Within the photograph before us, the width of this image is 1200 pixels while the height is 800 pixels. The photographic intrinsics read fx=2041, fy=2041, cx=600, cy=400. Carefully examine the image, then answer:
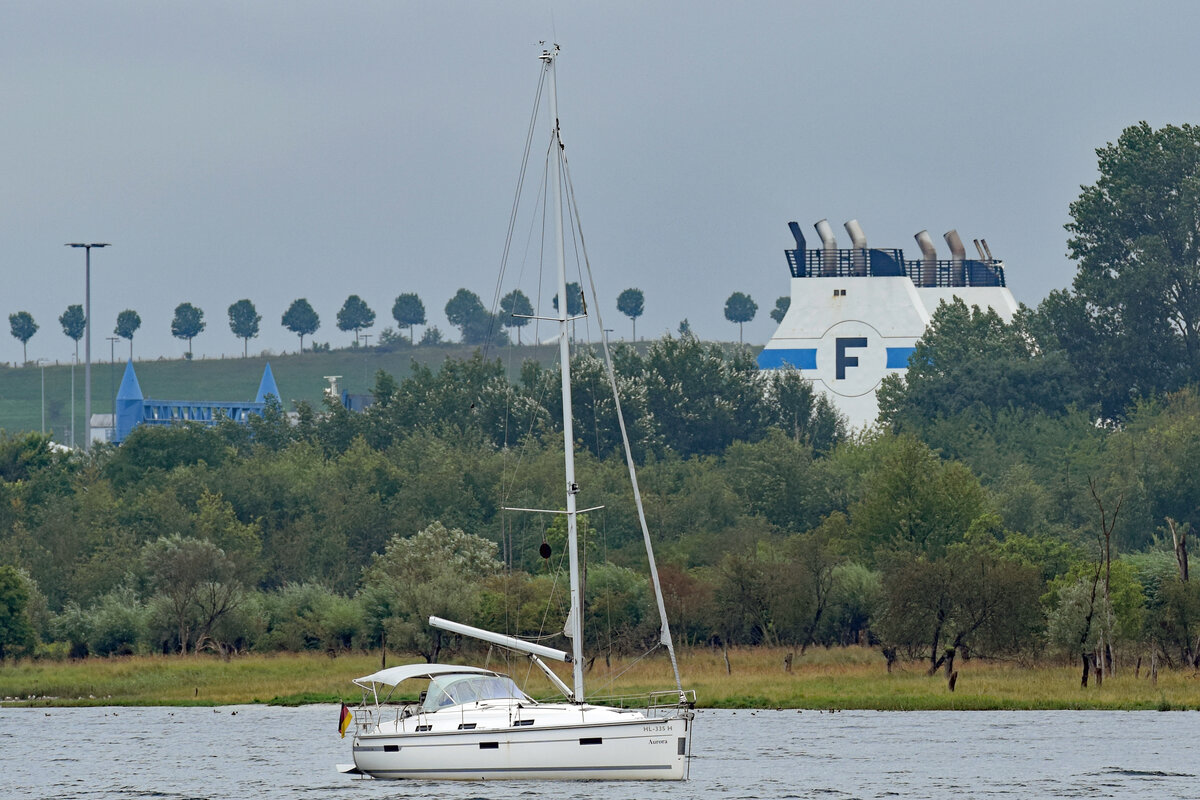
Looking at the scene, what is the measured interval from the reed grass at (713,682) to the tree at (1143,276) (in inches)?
2360

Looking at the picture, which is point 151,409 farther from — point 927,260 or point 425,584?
point 425,584

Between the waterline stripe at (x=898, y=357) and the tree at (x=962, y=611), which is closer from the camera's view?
the tree at (x=962, y=611)

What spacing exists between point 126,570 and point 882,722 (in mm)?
47352

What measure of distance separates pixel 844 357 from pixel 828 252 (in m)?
8.15

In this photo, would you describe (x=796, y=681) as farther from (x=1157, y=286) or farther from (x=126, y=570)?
(x=1157, y=286)

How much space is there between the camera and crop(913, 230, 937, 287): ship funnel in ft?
503

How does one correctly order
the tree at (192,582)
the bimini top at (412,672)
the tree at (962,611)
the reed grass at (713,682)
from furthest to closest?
1. the tree at (192,582)
2. the tree at (962,611)
3. the reed grass at (713,682)
4. the bimini top at (412,672)

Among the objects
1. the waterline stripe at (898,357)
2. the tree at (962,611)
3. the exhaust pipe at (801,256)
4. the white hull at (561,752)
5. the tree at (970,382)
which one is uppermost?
the exhaust pipe at (801,256)

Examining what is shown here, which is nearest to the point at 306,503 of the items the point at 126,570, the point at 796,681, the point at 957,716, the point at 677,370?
the point at 126,570

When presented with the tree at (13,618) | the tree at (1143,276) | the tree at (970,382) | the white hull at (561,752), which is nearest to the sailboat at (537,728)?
the white hull at (561,752)

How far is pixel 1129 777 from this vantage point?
47750mm

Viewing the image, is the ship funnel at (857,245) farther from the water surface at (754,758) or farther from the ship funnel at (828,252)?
the water surface at (754,758)

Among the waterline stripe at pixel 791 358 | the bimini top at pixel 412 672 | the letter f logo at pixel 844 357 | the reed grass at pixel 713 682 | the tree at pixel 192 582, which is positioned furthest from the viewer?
the waterline stripe at pixel 791 358

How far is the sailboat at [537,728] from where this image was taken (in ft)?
151
